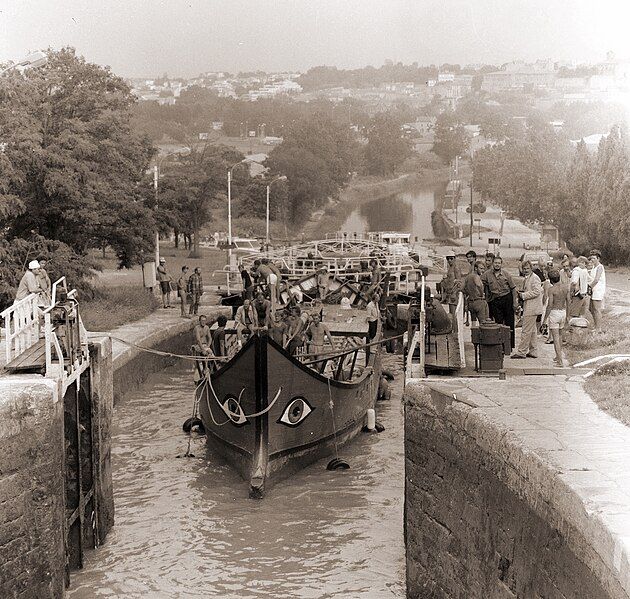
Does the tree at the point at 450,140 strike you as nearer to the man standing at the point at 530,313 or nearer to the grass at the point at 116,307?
the grass at the point at 116,307

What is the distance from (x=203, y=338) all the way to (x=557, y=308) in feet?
21.9

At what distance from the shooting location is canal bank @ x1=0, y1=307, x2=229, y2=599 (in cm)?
1198

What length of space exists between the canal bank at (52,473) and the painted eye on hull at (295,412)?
348 centimetres

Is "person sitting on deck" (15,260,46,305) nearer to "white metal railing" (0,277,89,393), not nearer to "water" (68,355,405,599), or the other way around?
"white metal railing" (0,277,89,393)

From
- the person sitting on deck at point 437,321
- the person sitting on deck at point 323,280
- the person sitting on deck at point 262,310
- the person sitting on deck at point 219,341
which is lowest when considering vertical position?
the person sitting on deck at point 323,280

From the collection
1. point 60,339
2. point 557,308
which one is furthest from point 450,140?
point 60,339

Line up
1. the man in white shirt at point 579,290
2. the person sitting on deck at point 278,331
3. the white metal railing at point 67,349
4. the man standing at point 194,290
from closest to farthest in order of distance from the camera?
the white metal railing at point 67,349 → the person sitting on deck at point 278,331 → the man in white shirt at point 579,290 → the man standing at point 194,290

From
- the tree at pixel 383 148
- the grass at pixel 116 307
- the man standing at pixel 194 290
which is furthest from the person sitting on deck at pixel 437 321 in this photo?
the tree at pixel 383 148

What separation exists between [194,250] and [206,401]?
3246 centimetres

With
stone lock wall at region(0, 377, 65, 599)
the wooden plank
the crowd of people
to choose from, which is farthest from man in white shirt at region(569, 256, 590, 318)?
stone lock wall at region(0, 377, 65, 599)

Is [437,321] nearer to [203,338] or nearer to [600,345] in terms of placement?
[600,345]

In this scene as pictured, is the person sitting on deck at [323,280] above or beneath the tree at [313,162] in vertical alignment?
above

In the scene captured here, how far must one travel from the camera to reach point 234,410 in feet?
60.7

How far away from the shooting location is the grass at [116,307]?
30.0m
